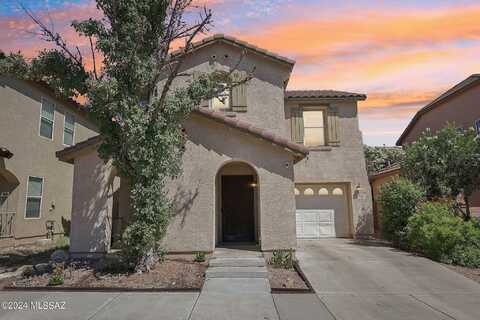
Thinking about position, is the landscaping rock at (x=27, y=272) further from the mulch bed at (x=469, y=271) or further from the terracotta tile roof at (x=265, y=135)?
the mulch bed at (x=469, y=271)

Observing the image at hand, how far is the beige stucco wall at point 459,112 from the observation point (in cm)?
1692

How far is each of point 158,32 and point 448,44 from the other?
10.2m

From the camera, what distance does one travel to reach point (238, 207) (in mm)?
13523

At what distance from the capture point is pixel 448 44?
1148cm

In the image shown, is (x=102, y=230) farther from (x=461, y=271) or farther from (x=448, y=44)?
(x=448, y=44)

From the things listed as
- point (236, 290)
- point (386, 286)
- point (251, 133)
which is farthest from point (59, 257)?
point (386, 286)

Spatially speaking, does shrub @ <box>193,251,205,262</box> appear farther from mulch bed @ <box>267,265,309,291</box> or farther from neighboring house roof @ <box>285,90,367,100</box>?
neighboring house roof @ <box>285,90,367,100</box>

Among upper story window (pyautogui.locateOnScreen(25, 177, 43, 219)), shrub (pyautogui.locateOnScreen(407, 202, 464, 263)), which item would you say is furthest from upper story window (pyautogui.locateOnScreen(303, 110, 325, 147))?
upper story window (pyautogui.locateOnScreen(25, 177, 43, 219))

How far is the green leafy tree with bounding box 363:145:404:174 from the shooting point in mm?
23766

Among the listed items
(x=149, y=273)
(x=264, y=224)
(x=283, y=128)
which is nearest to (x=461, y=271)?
(x=264, y=224)

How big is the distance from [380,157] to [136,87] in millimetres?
21246

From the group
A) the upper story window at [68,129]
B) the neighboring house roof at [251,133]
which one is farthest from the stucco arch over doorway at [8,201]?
the neighboring house roof at [251,133]

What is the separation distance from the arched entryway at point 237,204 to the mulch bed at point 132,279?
4.29 meters

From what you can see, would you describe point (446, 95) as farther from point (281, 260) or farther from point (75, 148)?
point (75, 148)
